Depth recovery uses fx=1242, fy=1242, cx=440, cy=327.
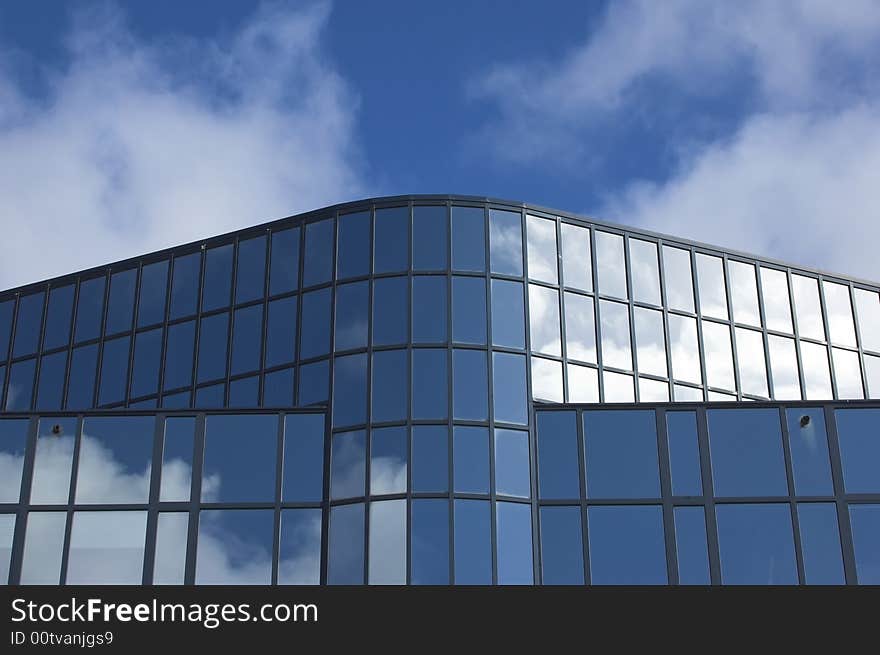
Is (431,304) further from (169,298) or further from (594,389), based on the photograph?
(169,298)

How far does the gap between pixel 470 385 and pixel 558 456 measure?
270cm

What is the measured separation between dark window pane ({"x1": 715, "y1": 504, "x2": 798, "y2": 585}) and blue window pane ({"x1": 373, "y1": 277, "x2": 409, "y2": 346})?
8620 millimetres

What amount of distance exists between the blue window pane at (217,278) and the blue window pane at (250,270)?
33cm

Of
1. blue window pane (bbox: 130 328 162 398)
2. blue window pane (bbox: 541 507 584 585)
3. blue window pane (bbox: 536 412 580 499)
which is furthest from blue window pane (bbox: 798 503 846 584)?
blue window pane (bbox: 130 328 162 398)

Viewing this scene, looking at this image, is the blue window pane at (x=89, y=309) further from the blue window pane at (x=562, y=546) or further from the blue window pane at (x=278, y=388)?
the blue window pane at (x=562, y=546)

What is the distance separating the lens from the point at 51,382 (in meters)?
36.0

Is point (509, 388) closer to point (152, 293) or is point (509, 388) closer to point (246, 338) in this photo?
point (246, 338)

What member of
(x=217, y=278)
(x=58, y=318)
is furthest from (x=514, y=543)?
(x=58, y=318)

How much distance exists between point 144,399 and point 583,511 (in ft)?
41.4

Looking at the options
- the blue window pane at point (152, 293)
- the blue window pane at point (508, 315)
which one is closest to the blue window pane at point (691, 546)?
the blue window pane at point (508, 315)

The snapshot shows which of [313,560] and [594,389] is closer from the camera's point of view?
[313,560]

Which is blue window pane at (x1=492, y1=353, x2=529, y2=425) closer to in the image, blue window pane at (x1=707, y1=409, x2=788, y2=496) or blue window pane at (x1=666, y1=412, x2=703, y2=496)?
blue window pane at (x1=666, y1=412, x2=703, y2=496)
